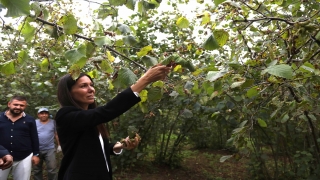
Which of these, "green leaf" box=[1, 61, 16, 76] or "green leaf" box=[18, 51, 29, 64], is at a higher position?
"green leaf" box=[18, 51, 29, 64]

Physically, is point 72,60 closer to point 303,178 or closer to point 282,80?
point 282,80

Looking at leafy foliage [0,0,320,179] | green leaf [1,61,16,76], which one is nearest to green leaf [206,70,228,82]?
leafy foliage [0,0,320,179]

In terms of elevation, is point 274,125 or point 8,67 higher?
point 8,67

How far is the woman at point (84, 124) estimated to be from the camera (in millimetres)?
1580

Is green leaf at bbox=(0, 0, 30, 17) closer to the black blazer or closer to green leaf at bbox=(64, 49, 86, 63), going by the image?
green leaf at bbox=(64, 49, 86, 63)

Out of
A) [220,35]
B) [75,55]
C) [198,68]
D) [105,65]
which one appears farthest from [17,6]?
[198,68]

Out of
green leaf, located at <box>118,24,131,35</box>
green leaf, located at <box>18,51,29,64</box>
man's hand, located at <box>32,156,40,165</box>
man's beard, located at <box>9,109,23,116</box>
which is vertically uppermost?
green leaf, located at <box>118,24,131,35</box>

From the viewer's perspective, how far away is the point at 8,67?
1.46 meters

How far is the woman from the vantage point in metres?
1.58

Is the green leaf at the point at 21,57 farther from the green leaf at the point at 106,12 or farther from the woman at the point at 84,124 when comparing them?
the green leaf at the point at 106,12

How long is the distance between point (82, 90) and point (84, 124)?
312 mm

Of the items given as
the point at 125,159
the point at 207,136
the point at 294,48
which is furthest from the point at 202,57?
the point at 207,136

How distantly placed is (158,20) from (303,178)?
3506mm

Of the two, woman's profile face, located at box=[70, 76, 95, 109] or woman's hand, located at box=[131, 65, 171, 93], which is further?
woman's profile face, located at box=[70, 76, 95, 109]
